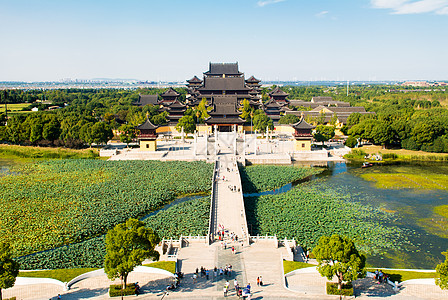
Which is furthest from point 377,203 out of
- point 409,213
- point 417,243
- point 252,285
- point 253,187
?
point 252,285

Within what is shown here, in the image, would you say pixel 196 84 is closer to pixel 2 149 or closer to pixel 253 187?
pixel 2 149

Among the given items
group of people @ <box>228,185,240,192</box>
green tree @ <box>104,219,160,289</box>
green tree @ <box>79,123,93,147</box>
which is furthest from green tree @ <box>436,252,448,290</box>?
green tree @ <box>79,123,93,147</box>

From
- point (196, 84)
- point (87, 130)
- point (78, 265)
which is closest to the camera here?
point (78, 265)

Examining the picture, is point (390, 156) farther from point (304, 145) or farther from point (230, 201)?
point (230, 201)

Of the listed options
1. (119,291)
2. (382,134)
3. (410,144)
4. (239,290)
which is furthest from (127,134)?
(239,290)

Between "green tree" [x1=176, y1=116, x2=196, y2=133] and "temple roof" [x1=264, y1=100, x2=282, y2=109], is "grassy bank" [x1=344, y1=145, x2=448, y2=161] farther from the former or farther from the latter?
"green tree" [x1=176, y1=116, x2=196, y2=133]

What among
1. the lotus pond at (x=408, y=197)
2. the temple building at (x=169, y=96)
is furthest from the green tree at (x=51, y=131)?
the lotus pond at (x=408, y=197)

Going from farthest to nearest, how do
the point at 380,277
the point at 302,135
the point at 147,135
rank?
1. the point at 302,135
2. the point at 147,135
3. the point at 380,277
